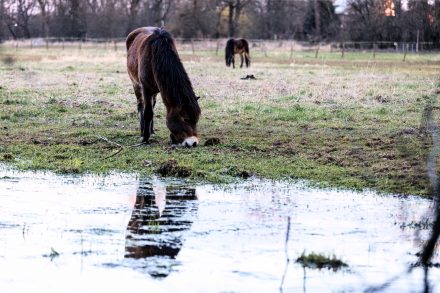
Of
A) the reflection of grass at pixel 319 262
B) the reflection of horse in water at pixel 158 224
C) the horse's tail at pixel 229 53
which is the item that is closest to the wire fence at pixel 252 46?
the horse's tail at pixel 229 53

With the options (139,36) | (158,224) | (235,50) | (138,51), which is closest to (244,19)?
(235,50)

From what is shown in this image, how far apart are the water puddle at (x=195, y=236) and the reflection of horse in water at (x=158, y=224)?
0.01m

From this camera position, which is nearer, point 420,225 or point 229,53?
point 420,225

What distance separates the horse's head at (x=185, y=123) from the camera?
37.8ft

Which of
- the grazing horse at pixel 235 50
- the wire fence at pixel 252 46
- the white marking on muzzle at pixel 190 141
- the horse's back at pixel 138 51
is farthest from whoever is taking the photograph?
the wire fence at pixel 252 46

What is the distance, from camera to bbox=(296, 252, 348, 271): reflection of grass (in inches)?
237

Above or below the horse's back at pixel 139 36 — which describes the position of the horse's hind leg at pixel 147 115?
below

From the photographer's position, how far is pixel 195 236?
22.8ft

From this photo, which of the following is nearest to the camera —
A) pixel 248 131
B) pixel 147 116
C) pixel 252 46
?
pixel 147 116

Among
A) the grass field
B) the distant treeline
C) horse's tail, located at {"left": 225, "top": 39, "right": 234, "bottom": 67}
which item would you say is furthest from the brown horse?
the distant treeline

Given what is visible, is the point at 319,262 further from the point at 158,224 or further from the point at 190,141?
the point at 190,141

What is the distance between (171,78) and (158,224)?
178 inches

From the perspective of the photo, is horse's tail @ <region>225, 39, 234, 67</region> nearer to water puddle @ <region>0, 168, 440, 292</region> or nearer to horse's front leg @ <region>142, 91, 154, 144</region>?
horse's front leg @ <region>142, 91, 154, 144</region>

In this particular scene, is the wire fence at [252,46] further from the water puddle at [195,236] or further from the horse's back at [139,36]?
the water puddle at [195,236]
